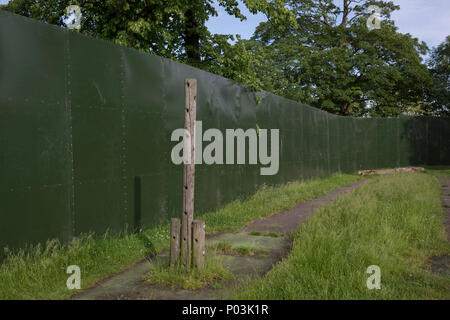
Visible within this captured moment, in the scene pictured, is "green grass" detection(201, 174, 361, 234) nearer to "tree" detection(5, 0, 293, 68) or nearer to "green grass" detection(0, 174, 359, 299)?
"green grass" detection(0, 174, 359, 299)

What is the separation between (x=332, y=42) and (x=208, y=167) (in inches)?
861

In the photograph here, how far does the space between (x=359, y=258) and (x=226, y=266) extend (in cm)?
142

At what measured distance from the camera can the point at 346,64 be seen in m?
24.1

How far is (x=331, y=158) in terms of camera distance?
50.0 feet

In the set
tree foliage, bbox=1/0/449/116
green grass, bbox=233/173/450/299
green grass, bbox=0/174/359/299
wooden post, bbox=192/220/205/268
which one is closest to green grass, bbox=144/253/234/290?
wooden post, bbox=192/220/205/268

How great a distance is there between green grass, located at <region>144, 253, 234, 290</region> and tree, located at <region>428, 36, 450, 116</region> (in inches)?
1044

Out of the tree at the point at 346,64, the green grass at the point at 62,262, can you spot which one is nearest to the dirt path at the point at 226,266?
the green grass at the point at 62,262

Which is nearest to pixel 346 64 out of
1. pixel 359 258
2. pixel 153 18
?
pixel 153 18

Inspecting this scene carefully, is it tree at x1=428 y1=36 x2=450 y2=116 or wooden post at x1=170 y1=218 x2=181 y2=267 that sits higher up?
tree at x1=428 y1=36 x2=450 y2=116

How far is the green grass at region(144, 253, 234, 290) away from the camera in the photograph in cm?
381

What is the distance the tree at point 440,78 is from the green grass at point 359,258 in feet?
75.0

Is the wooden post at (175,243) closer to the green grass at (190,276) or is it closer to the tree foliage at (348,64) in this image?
the green grass at (190,276)

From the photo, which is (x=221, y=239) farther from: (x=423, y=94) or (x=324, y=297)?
(x=423, y=94)

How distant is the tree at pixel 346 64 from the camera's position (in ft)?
80.6
